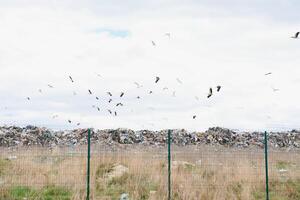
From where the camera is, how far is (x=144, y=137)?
101 ft

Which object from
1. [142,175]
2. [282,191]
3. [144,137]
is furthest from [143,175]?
[144,137]

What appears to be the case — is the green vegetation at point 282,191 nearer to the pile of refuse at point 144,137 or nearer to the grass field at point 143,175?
the grass field at point 143,175

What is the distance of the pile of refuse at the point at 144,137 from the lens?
28138 mm

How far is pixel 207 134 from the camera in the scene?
31.0 meters

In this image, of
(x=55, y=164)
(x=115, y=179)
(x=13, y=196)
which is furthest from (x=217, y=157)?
(x=13, y=196)

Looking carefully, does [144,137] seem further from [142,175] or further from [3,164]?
[3,164]

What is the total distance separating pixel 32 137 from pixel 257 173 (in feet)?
43.5

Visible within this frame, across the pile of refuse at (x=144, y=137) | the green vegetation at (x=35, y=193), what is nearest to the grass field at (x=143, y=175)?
the green vegetation at (x=35, y=193)

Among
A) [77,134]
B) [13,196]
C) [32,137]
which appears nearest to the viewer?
[13,196]

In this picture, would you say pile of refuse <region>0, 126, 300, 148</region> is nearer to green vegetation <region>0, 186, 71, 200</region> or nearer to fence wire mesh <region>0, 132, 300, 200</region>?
fence wire mesh <region>0, 132, 300, 200</region>

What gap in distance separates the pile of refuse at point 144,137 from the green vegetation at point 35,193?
426 inches

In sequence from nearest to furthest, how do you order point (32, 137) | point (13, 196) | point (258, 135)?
point (13, 196) → point (32, 137) → point (258, 135)

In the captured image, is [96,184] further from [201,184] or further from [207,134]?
[207,134]

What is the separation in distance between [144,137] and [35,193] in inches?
589
